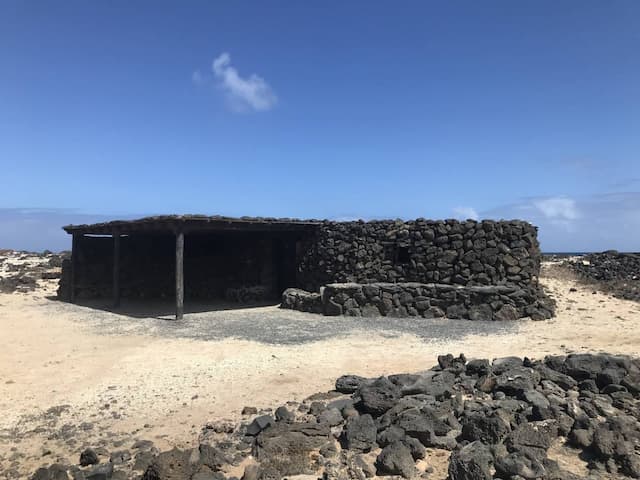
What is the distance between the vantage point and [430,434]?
5.34 metres

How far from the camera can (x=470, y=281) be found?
13.9m

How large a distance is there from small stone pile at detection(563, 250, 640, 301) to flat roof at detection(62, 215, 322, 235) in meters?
12.1

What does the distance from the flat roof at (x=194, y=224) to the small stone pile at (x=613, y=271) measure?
1214 cm

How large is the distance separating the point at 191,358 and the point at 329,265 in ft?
26.0

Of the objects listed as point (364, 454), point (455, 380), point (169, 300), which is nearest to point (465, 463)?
point (364, 454)

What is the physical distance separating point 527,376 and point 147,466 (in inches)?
199

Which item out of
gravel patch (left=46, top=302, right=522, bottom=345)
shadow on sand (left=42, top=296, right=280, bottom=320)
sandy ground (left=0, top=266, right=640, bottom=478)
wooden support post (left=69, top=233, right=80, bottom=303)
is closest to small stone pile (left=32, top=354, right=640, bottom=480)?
sandy ground (left=0, top=266, right=640, bottom=478)

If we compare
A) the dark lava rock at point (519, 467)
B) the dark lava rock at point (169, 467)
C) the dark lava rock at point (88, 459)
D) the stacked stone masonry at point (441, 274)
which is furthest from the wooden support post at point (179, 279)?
the dark lava rock at point (519, 467)

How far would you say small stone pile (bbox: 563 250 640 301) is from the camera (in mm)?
19562

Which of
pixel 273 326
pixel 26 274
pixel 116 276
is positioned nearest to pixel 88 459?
pixel 273 326

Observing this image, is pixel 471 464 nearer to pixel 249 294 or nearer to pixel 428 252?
pixel 428 252

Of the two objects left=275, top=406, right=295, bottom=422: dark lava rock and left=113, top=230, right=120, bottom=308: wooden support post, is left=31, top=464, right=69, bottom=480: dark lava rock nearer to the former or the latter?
left=275, top=406, right=295, bottom=422: dark lava rock

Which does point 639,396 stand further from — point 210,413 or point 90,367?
point 90,367

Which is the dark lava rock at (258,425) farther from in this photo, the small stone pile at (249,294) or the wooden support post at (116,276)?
the wooden support post at (116,276)
